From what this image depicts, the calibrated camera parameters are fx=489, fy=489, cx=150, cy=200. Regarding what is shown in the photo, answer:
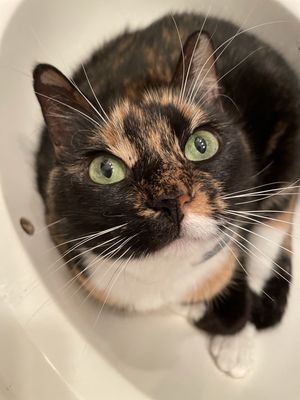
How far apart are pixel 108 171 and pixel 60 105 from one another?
16 cm

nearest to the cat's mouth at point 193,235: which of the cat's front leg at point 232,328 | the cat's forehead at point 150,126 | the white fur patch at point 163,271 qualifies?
the white fur patch at point 163,271

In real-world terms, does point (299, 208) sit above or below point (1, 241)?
below

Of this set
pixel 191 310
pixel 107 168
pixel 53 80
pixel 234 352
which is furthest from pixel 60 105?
pixel 234 352

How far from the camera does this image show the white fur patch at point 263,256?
1197 mm

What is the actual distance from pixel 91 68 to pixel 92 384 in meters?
0.70

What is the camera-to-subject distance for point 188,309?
1.17 m

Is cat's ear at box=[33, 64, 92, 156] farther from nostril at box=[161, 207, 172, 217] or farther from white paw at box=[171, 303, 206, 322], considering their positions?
white paw at box=[171, 303, 206, 322]

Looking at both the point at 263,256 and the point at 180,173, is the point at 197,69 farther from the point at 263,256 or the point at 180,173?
the point at 263,256

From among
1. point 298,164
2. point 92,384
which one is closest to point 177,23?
point 298,164

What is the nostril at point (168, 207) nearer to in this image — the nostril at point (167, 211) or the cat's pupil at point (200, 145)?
the nostril at point (167, 211)

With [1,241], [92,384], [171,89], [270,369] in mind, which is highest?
[171,89]

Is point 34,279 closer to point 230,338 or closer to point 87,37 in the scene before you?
point 230,338

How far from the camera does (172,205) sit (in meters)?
0.71

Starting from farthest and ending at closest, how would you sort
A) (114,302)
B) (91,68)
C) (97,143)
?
(91,68) → (114,302) → (97,143)
